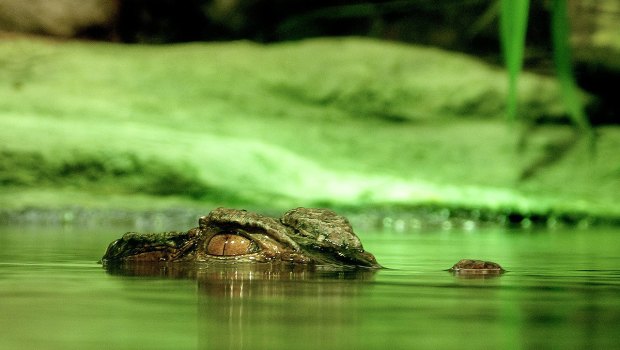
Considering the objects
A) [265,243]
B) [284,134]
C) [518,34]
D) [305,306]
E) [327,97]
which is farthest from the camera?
[327,97]

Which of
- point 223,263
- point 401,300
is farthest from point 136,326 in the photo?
point 223,263

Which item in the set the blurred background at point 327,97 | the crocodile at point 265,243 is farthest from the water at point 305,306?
the blurred background at point 327,97

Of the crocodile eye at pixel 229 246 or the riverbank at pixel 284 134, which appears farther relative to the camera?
the riverbank at pixel 284 134

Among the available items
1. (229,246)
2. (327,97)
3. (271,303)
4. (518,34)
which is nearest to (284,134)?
(327,97)

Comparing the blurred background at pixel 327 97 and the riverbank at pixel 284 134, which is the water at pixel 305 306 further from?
the blurred background at pixel 327 97

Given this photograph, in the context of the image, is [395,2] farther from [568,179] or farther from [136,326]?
[136,326]

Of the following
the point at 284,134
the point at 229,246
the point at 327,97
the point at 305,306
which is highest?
the point at 327,97

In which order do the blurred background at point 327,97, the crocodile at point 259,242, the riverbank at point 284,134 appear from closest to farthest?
the crocodile at point 259,242 → the riverbank at point 284,134 → the blurred background at point 327,97

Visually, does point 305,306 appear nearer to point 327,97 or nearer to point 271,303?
point 271,303
